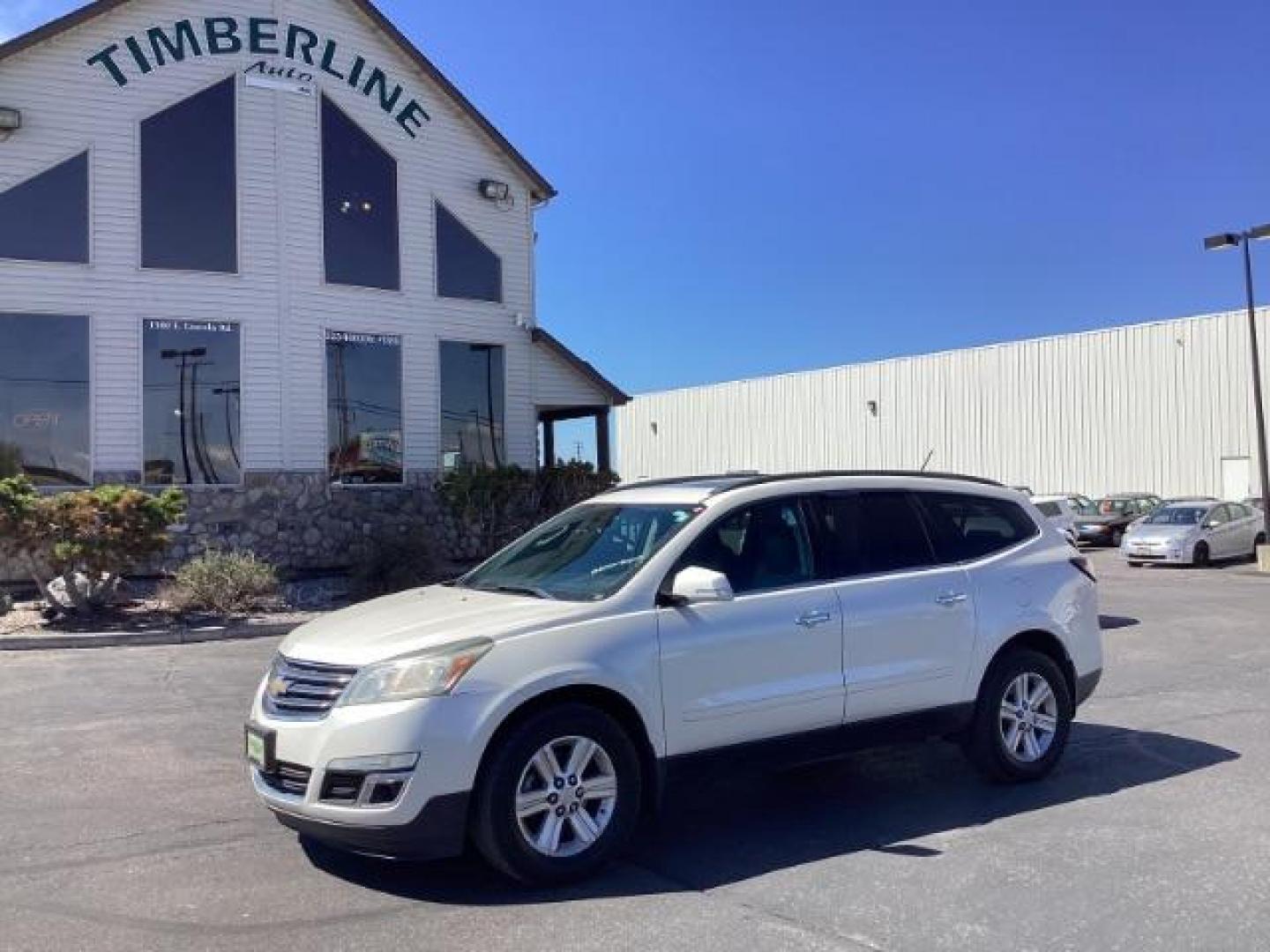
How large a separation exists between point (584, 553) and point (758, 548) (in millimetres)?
874

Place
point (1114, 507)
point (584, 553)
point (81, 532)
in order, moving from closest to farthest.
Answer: point (584, 553) < point (81, 532) < point (1114, 507)

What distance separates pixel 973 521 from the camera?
275 inches

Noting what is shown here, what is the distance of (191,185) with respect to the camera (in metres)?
17.8

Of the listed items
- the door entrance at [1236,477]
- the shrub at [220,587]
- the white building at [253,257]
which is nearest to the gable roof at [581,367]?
the white building at [253,257]

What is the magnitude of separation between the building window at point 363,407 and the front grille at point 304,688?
44.4 feet

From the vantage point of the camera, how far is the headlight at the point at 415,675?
4.92 m

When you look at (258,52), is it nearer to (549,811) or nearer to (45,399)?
(45,399)

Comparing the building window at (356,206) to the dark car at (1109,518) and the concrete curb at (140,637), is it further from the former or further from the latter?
the dark car at (1109,518)

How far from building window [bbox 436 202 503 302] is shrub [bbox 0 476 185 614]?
7.19 meters

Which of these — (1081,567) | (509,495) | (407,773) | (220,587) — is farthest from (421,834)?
(509,495)

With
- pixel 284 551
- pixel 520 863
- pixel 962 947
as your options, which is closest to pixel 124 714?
→ pixel 520 863

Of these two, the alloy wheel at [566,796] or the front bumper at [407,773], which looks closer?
the front bumper at [407,773]

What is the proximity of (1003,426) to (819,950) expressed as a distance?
40.2 m

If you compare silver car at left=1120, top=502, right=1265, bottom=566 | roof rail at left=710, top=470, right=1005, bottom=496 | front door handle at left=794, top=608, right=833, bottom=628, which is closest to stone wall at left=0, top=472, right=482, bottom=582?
roof rail at left=710, top=470, right=1005, bottom=496
